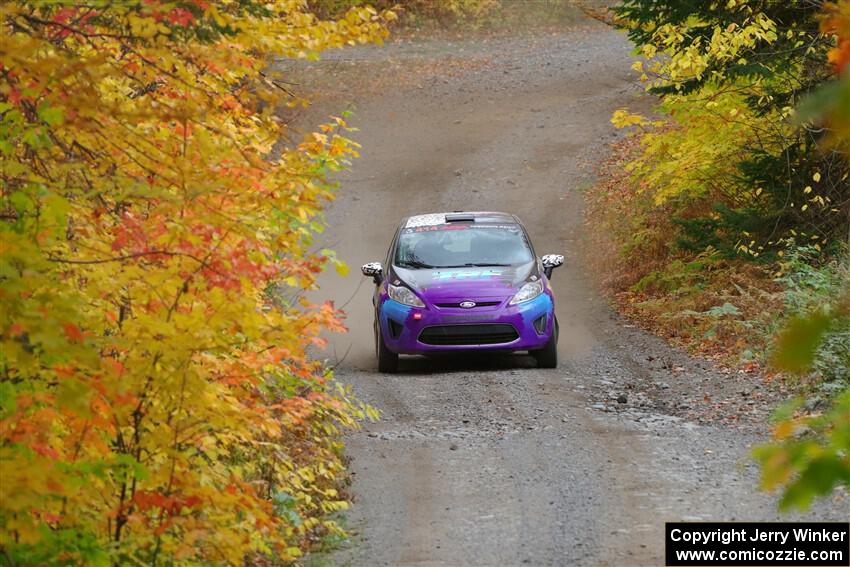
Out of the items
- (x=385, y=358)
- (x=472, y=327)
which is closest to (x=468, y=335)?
(x=472, y=327)

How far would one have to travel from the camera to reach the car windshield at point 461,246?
561 inches

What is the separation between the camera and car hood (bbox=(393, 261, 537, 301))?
43.9ft

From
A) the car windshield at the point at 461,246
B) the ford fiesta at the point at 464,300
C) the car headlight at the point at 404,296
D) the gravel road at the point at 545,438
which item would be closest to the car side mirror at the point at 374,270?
the ford fiesta at the point at 464,300

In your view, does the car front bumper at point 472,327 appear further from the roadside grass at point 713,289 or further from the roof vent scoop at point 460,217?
the roadside grass at point 713,289

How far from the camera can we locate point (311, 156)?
7.77 m

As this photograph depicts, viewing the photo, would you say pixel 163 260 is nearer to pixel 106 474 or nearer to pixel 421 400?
pixel 106 474

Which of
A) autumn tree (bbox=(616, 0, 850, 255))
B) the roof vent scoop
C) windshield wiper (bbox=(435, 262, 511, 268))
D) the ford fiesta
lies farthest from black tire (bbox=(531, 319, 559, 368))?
autumn tree (bbox=(616, 0, 850, 255))

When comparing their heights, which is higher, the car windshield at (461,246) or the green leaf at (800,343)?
the green leaf at (800,343)

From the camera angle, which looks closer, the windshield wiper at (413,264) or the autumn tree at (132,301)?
the autumn tree at (132,301)

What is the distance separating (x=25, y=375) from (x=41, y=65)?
1.35m

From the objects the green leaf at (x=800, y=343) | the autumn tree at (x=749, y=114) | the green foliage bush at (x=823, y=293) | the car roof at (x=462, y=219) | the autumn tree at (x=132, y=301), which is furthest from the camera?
the autumn tree at (x=749, y=114)

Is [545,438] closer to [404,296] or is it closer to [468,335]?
[468,335]

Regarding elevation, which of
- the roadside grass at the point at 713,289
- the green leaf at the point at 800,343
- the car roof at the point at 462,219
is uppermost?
the green leaf at the point at 800,343

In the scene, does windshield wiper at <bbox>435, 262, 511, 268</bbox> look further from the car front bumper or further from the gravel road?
the gravel road
